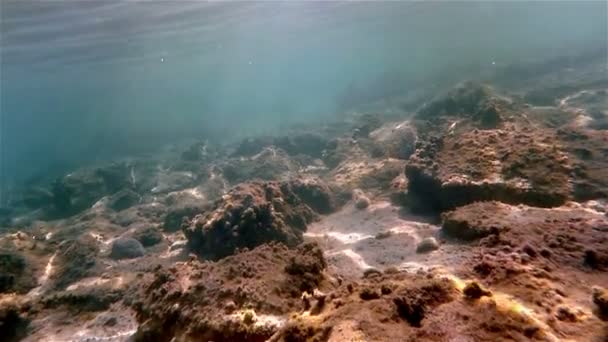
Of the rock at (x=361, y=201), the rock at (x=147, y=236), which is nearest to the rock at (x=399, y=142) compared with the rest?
the rock at (x=361, y=201)

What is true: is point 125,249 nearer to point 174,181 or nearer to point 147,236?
point 147,236

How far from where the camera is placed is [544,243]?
443 cm

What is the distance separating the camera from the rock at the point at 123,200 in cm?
1589

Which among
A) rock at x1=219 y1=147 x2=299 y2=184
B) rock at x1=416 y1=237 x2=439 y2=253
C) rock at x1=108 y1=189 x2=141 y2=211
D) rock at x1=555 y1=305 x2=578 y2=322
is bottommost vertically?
rock at x1=108 y1=189 x2=141 y2=211

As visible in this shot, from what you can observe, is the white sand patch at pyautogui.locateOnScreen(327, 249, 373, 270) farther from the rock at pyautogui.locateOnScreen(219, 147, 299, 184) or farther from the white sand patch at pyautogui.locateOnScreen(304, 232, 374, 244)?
the rock at pyautogui.locateOnScreen(219, 147, 299, 184)

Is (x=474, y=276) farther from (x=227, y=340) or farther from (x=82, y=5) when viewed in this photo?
(x=82, y=5)

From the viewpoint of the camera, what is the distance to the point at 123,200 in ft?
53.2

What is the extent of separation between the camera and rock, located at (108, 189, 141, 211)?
52.1ft

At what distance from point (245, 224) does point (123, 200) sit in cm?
1011

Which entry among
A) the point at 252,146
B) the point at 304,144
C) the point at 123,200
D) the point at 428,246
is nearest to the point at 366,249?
the point at 428,246

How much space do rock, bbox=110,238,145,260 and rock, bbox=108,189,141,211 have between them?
6.51 m

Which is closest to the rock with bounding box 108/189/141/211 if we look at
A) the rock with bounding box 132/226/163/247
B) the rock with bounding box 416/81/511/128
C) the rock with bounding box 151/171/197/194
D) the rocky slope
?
the rocky slope

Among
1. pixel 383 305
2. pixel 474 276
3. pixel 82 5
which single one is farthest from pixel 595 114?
pixel 82 5

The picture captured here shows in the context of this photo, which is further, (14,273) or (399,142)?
(399,142)
